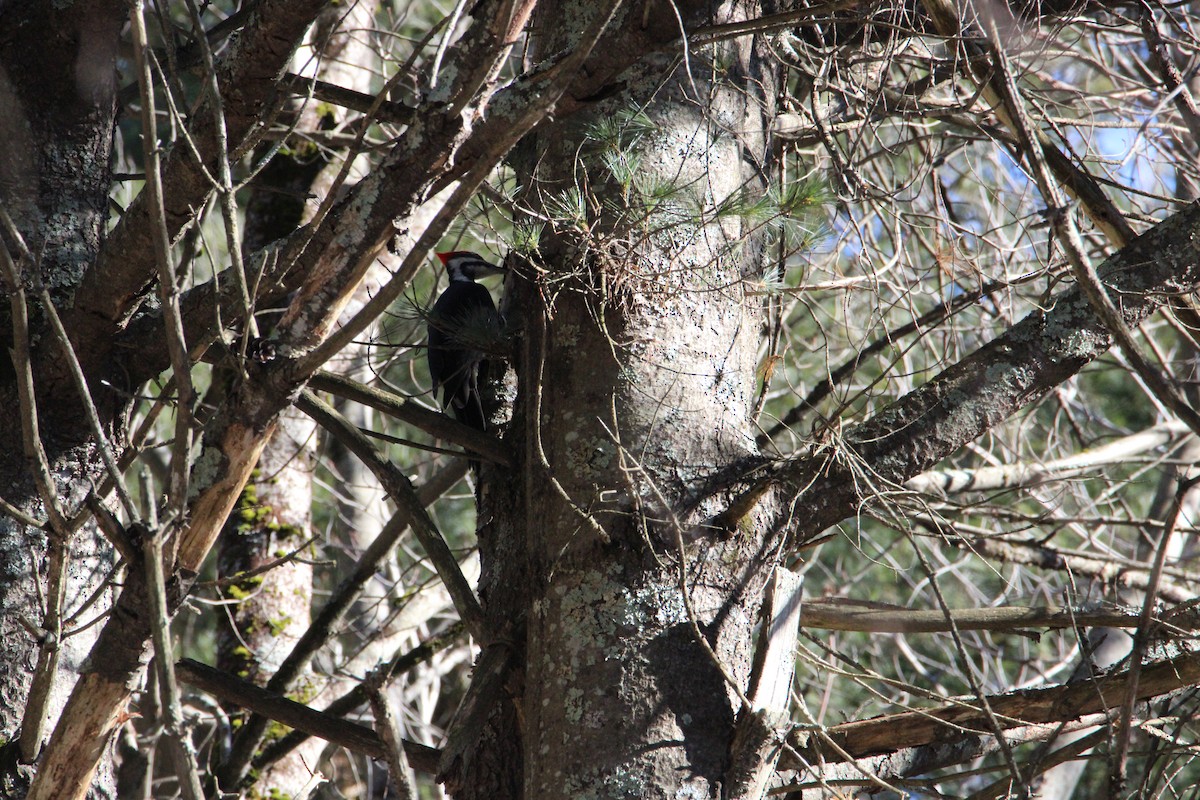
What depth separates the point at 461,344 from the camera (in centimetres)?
219

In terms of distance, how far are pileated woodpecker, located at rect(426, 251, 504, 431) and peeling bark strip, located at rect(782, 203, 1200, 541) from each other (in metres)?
0.74

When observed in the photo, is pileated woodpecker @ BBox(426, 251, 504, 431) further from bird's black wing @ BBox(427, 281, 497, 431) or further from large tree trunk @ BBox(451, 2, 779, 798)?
large tree trunk @ BBox(451, 2, 779, 798)

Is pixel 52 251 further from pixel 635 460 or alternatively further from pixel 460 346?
pixel 635 460

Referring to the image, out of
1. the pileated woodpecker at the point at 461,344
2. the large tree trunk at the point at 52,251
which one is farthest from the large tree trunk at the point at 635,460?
the large tree trunk at the point at 52,251

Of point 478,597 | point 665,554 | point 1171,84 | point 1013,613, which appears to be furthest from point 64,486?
point 1171,84

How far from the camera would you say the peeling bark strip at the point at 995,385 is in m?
1.79

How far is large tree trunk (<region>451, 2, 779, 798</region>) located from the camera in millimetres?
1655

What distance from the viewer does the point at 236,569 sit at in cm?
362

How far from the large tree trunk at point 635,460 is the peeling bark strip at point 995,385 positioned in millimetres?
150

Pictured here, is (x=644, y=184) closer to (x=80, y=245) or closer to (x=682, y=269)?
(x=682, y=269)

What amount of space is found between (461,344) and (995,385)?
107 centimetres

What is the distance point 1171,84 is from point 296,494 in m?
2.99

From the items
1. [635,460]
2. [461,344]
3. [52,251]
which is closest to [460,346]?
[461,344]

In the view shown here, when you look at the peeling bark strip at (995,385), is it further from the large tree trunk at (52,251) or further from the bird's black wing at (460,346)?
the large tree trunk at (52,251)
